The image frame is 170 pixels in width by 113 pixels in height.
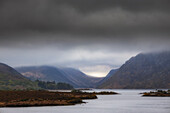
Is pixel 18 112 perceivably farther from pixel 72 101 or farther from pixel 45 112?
pixel 72 101

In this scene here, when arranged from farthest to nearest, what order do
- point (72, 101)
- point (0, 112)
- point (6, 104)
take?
point (72, 101) → point (6, 104) → point (0, 112)

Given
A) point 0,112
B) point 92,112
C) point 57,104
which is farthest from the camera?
point 57,104

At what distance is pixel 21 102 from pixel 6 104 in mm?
6307

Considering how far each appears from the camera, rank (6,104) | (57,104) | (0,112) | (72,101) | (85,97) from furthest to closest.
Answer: (85,97)
(72,101)
(57,104)
(6,104)
(0,112)

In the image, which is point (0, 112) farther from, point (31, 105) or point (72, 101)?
point (72, 101)

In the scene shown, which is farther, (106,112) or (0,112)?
(106,112)

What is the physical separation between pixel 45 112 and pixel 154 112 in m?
31.5

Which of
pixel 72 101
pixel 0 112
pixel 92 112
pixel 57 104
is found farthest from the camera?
pixel 72 101

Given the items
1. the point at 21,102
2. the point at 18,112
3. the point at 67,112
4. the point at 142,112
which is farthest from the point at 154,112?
the point at 21,102

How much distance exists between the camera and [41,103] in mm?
109812

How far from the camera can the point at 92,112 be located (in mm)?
87500

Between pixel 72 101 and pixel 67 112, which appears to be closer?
pixel 67 112

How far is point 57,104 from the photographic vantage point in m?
111

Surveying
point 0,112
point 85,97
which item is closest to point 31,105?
point 0,112
